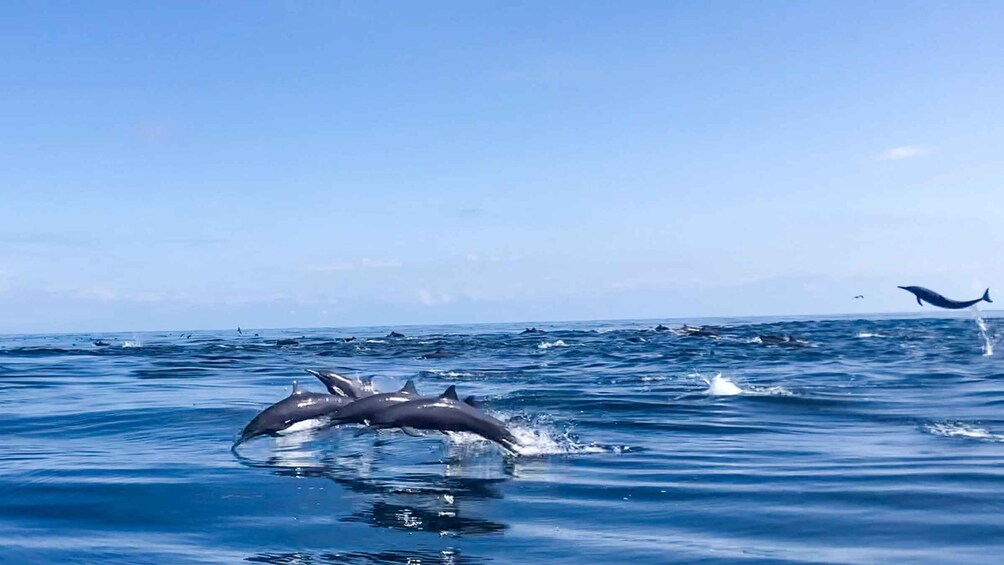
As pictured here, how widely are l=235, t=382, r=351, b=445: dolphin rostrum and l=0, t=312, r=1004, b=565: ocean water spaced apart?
0.44 meters

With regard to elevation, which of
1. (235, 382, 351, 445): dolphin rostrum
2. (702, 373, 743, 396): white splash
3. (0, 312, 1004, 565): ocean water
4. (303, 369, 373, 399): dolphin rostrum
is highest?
(303, 369, 373, 399): dolphin rostrum

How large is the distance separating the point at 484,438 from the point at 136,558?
5.55 m

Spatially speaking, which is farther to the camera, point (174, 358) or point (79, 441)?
point (174, 358)

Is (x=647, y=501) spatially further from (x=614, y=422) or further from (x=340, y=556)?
(x=614, y=422)

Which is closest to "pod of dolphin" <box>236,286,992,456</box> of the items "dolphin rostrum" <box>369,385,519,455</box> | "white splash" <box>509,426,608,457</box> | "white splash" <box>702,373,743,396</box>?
"dolphin rostrum" <box>369,385,519,455</box>

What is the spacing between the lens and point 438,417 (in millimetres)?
12211

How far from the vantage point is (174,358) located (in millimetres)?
43281

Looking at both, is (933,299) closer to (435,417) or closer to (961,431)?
(961,431)

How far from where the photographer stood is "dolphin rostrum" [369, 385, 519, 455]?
40.0 feet

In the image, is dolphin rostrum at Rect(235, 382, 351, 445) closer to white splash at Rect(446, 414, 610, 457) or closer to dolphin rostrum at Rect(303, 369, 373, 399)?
dolphin rostrum at Rect(303, 369, 373, 399)

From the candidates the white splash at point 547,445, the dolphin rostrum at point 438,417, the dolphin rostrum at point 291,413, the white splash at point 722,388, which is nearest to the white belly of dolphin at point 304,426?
the dolphin rostrum at point 291,413

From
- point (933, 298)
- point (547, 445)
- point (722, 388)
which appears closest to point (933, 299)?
point (933, 298)

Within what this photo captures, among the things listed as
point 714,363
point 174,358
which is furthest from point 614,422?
point 174,358

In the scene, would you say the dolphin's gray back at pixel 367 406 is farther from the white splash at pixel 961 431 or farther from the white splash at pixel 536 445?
the white splash at pixel 961 431
